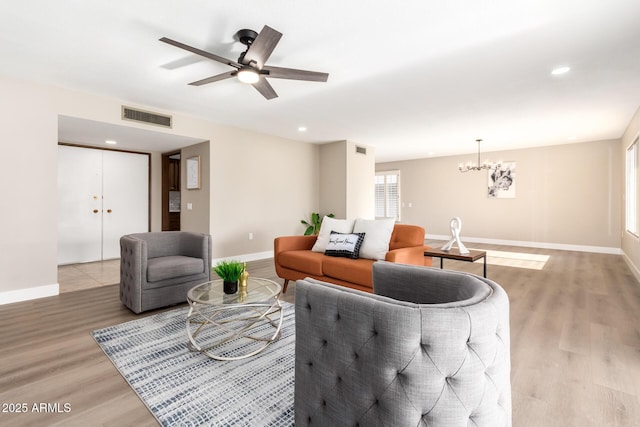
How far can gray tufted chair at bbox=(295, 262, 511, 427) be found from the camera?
93 centimetres

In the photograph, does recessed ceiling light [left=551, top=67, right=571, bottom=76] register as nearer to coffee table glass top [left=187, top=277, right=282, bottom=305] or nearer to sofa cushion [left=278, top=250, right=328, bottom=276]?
sofa cushion [left=278, top=250, right=328, bottom=276]

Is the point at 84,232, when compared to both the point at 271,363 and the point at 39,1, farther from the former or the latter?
the point at 271,363

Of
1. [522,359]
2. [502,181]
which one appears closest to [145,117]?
[522,359]

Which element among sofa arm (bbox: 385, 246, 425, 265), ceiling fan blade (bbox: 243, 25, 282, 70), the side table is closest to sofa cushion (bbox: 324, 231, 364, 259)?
sofa arm (bbox: 385, 246, 425, 265)

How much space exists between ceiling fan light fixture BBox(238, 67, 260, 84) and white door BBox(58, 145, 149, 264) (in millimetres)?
4437

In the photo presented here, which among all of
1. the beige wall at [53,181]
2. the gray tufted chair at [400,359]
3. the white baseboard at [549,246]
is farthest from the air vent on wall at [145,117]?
the white baseboard at [549,246]

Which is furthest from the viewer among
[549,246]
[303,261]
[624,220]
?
[549,246]

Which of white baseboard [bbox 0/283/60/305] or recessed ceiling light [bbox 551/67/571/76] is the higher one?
recessed ceiling light [bbox 551/67/571/76]

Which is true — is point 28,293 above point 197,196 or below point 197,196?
below

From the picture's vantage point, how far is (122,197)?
5.93 metres

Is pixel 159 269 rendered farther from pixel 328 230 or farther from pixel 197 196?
pixel 197 196

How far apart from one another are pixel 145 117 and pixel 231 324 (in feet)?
11.2

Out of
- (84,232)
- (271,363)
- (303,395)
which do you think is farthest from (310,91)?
(84,232)

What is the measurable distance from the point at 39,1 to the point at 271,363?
2996 millimetres
